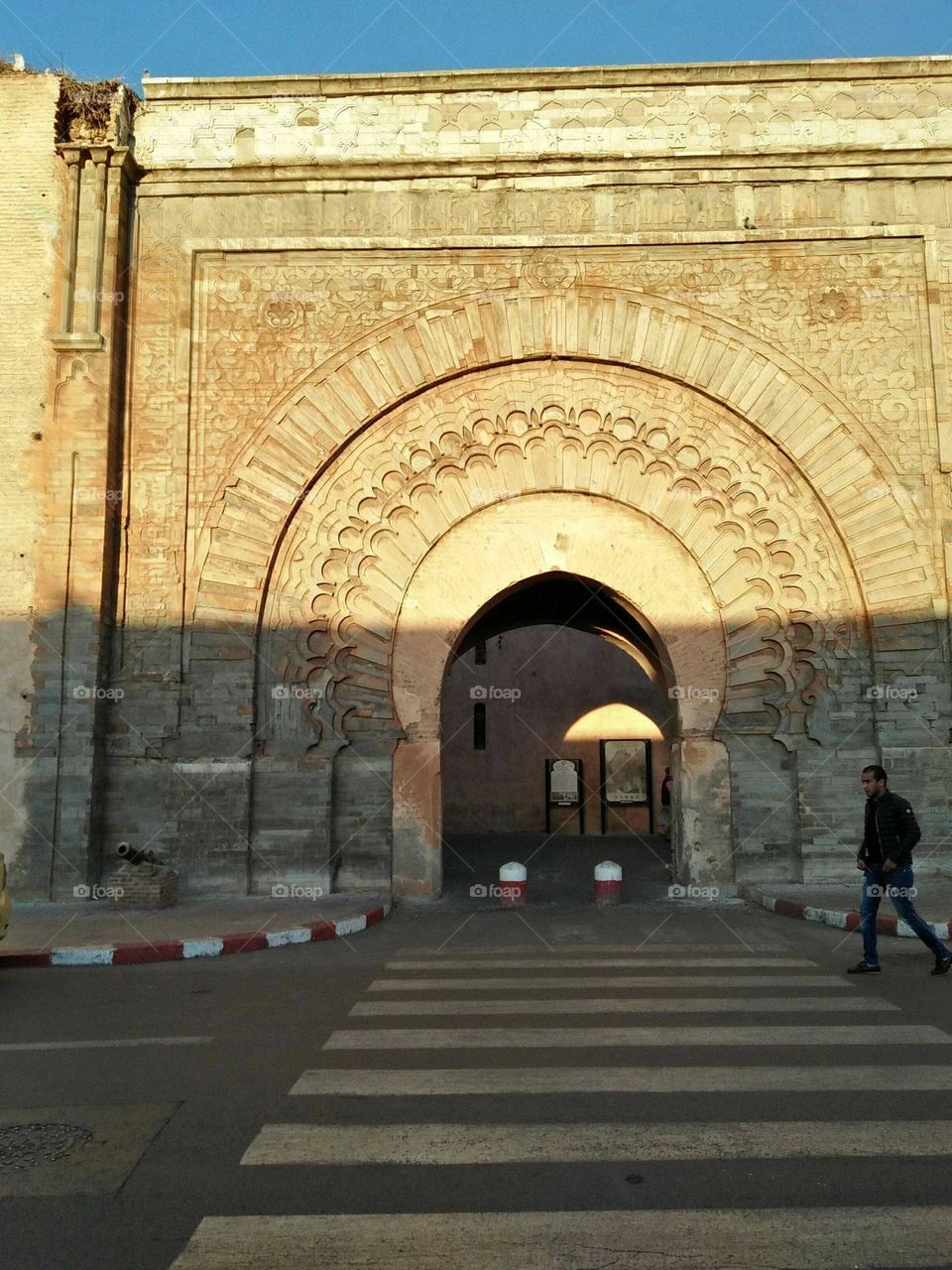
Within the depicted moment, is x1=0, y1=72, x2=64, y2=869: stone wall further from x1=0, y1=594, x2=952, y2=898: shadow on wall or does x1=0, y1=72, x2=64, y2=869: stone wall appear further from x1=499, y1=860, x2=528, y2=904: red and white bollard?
x1=499, y1=860, x2=528, y2=904: red and white bollard

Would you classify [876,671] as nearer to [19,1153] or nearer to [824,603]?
[824,603]

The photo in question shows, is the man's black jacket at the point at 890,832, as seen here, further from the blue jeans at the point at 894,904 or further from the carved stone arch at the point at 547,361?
the carved stone arch at the point at 547,361

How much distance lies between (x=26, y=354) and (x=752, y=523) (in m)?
7.46

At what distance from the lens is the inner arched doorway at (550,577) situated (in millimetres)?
9922

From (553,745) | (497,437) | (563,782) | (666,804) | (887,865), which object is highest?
(497,437)

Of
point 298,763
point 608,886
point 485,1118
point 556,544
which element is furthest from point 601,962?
point 556,544

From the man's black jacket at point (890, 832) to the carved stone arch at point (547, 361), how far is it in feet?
12.6

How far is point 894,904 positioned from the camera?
630cm

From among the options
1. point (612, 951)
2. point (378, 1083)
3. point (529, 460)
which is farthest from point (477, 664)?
point (378, 1083)

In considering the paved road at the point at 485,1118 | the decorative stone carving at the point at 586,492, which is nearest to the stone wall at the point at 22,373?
the decorative stone carving at the point at 586,492

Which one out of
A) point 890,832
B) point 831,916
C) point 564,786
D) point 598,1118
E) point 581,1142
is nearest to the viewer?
point 581,1142

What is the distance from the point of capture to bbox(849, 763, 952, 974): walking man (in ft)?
20.2

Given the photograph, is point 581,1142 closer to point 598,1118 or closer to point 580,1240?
point 598,1118

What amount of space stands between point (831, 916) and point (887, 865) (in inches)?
86.4
